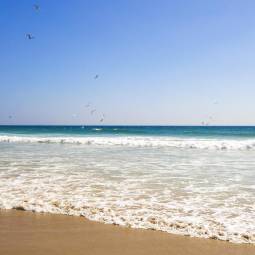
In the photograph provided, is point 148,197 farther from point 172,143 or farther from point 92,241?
point 172,143

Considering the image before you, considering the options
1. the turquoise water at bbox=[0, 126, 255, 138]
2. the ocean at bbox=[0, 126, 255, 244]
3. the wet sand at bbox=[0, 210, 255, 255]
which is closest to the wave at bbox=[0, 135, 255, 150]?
the turquoise water at bbox=[0, 126, 255, 138]

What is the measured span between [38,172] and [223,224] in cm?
749


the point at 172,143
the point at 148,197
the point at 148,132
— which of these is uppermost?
the point at 148,132

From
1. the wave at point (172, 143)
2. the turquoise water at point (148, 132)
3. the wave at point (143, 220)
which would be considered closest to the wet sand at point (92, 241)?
the wave at point (143, 220)

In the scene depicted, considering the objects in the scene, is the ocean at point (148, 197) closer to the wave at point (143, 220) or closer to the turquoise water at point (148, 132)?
the wave at point (143, 220)

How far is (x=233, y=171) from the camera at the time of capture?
40.6 feet

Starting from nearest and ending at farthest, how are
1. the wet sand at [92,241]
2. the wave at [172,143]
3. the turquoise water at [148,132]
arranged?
the wet sand at [92,241]
the wave at [172,143]
the turquoise water at [148,132]

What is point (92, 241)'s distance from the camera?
16.9 ft

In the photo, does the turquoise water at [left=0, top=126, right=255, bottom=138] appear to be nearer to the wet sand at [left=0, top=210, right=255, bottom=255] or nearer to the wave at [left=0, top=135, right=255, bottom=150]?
the wave at [left=0, top=135, right=255, bottom=150]

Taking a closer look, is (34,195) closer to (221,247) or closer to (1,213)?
(1,213)

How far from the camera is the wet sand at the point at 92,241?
188 inches

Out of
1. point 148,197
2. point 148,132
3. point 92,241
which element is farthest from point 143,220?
point 148,132

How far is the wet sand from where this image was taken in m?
4.78

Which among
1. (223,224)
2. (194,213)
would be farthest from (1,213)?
(223,224)
